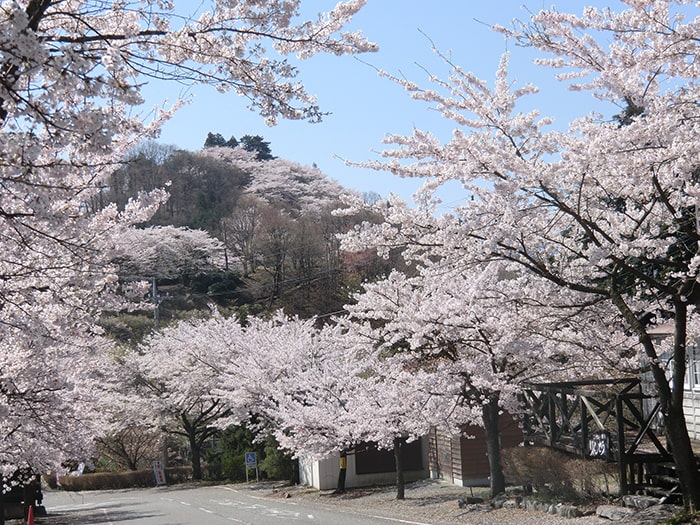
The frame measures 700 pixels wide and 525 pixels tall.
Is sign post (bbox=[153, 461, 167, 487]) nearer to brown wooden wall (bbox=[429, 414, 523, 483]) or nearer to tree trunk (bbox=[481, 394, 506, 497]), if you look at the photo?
brown wooden wall (bbox=[429, 414, 523, 483])

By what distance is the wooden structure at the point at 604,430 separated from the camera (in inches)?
477

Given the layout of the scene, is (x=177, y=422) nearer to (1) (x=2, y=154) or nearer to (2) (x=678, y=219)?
(2) (x=678, y=219)

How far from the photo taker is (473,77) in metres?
9.79

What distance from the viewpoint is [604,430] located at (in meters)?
12.6

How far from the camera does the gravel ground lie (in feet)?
45.5

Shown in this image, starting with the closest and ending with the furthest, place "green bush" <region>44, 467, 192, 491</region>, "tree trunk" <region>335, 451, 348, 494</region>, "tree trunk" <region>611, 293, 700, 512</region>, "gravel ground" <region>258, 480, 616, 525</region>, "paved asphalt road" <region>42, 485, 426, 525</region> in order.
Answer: "tree trunk" <region>611, 293, 700, 512</region> → "gravel ground" <region>258, 480, 616, 525</region> → "paved asphalt road" <region>42, 485, 426, 525</region> → "tree trunk" <region>335, 451, 348, 494</region> → "green bush" <region>44, 467, 192, 491</region>

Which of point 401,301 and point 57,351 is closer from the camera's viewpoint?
point 57,351

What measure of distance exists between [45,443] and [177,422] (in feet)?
82.5

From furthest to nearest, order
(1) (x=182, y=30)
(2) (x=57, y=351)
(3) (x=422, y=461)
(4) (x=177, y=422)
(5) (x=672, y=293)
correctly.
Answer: (4) (x=177, y=422) < (3) (x=422, y=461) < (2) (x=57, y=351) < (5) (x=672, y=293) < (1) (x=182, y=30)

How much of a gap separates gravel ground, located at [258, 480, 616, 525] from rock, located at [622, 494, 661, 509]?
0.49 meters

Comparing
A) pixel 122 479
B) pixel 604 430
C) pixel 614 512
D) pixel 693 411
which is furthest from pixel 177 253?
pixel 614 512

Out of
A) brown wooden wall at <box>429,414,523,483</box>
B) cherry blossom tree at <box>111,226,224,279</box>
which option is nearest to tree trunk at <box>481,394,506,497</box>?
brown wooden wall at <box>429,414,523,483</box>

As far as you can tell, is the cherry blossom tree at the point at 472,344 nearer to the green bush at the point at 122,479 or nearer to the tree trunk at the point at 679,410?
the tree trunk at the point at 679,410

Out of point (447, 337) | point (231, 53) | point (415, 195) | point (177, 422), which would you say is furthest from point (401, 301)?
point (177, 422)
